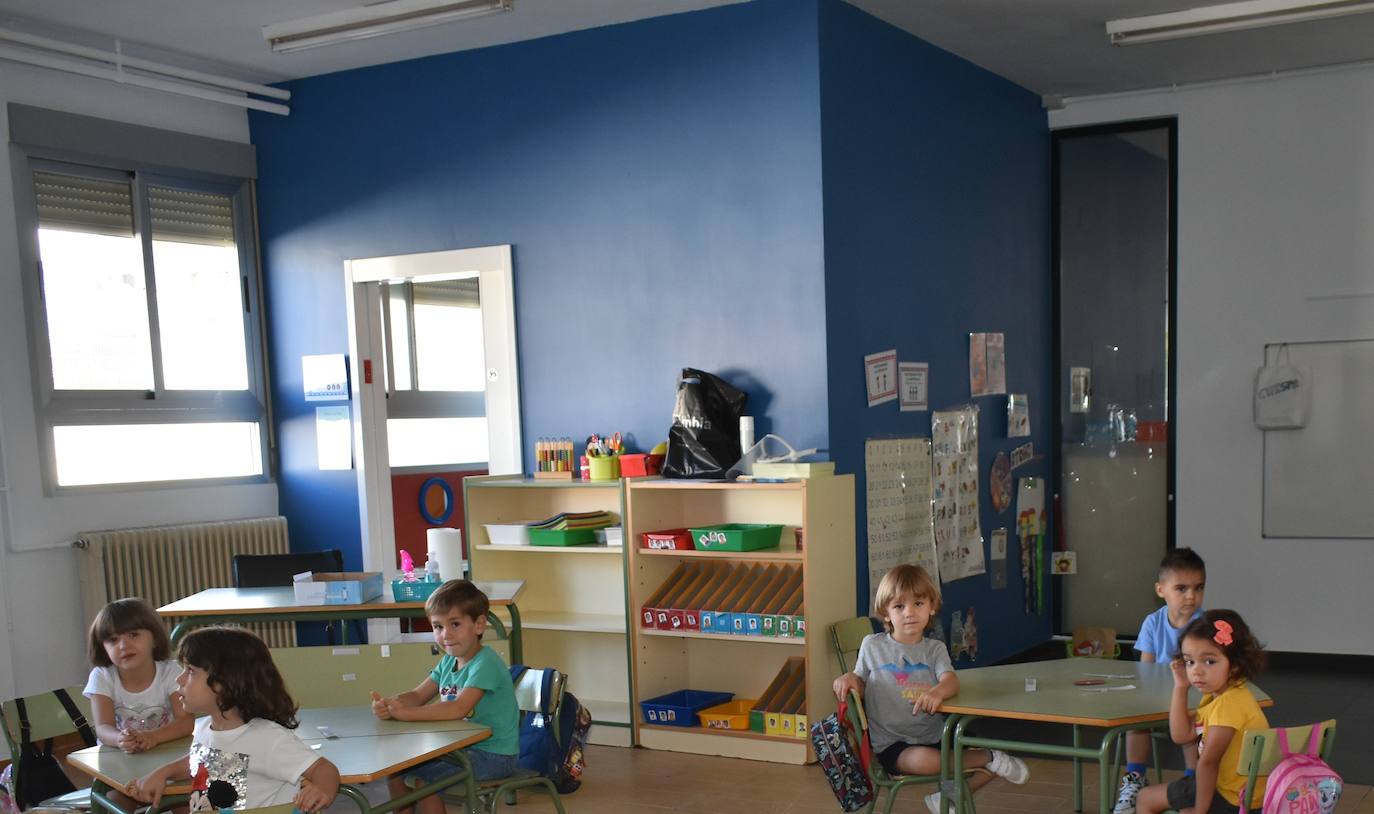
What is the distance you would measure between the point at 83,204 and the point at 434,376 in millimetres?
2417

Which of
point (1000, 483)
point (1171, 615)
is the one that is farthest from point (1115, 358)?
point (1171, 615)

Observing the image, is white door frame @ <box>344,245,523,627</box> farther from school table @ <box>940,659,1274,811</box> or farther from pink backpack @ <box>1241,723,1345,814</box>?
pink backpack @ <box>1241,723,1345,814</box>

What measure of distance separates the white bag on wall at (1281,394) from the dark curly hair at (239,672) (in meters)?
5.81

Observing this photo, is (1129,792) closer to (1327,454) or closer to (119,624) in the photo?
Result: (119,624)

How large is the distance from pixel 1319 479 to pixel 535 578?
4.37 metres

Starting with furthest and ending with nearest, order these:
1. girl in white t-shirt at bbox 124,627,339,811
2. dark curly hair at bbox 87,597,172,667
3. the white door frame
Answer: the white door frame → dark curly hair at bbox 87,597,172,667 → girl in white t-shirt at bbox 124,627,339,811

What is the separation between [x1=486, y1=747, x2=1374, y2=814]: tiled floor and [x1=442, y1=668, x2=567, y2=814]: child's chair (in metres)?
0.83

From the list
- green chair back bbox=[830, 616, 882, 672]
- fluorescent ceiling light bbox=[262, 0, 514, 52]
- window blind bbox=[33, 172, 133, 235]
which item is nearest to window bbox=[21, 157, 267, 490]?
window blind bbox=[33, 172, 133, 235]

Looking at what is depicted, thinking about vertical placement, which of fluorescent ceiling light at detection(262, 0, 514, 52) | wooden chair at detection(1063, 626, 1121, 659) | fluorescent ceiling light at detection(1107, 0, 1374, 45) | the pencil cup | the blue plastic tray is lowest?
wooden chair at detection(1063, 626, 1121, 659)

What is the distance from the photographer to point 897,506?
19.2ft

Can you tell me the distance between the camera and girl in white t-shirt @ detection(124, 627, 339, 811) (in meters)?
2.96

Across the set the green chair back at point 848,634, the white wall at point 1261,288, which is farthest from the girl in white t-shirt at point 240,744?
the white wall at point 1261,288

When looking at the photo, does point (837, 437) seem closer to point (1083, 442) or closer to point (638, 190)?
point (638, 190)

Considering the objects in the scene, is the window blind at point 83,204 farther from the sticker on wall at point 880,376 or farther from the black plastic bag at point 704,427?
the sticker on wall at point 880,376
